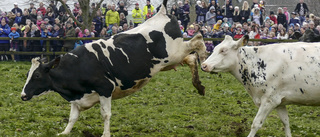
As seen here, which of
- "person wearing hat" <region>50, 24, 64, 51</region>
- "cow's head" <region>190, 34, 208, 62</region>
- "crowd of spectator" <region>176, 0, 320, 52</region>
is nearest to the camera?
"cow's head" <region>190, 34, 208, 62</region>

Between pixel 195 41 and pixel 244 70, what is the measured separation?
1.66 m

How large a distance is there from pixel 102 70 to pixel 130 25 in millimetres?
14650

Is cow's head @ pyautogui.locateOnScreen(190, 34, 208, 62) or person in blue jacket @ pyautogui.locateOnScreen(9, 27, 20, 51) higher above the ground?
cow's head @ pyautogui.locateOnScreen(190, 34, 208, 62)

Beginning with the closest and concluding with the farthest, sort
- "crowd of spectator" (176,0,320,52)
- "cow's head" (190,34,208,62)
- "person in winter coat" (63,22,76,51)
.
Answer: "cow's head" (190,34,208,62), "crowd of spectator" (176,0,320,52), "person in winter coat" (63,22,76,51)

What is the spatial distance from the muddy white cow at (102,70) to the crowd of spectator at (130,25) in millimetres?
11567

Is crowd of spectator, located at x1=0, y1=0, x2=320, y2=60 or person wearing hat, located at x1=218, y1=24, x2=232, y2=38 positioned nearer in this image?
crowd of spectator, located at x1=0, y1=0, x2=320, y2=60

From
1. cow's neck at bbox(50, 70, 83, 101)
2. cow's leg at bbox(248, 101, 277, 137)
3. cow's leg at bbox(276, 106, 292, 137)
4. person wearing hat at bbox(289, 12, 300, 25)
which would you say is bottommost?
person wearing hat at bbox(289, 12, 300, 25)

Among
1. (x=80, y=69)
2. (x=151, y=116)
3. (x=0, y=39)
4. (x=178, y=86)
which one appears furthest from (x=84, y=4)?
(x=80, y=69)

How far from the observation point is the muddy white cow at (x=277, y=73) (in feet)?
30.7

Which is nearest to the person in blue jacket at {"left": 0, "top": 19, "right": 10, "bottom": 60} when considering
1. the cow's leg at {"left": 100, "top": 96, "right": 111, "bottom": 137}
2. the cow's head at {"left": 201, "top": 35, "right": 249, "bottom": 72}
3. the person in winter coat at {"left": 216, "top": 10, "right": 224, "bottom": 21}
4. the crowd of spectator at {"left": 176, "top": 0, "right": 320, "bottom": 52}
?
the crowd of spectator at {"left": 176, "top": 0, "right": 320, "bottom": 52}

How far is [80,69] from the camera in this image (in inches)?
396

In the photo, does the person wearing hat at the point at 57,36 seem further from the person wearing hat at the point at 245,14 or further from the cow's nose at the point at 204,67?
the cow's nose at the point at 204,67

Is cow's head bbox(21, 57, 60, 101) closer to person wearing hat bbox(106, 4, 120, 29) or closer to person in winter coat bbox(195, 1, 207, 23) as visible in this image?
person wearing hat bbox(106, 4, 120, 29)

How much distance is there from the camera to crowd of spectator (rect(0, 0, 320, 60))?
Result: 74.1 feet
